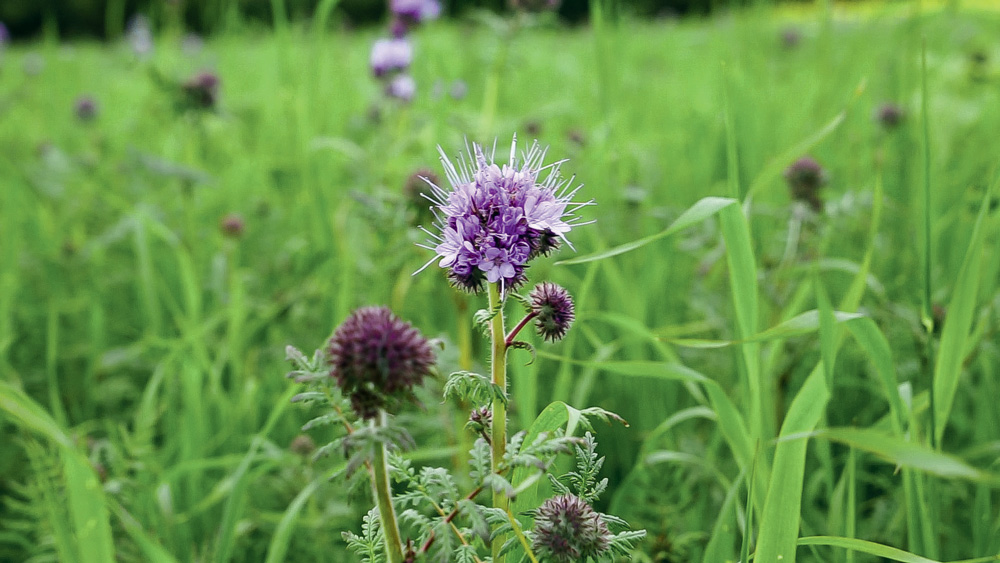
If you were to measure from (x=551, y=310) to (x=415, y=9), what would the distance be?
225 centimetres

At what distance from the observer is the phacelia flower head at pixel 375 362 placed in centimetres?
71

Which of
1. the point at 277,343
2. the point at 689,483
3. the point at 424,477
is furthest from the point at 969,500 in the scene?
the point at 277,343

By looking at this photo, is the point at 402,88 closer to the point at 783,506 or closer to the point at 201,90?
the point at 201,90

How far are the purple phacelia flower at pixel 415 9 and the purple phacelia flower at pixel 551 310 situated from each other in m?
2.15

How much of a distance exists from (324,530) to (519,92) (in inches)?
121

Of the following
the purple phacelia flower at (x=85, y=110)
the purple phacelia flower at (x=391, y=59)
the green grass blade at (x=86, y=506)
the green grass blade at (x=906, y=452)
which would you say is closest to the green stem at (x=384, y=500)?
the green grass blade at (x=86, y=506)

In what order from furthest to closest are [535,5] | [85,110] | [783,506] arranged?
[85,110], [535,5], [783,506]

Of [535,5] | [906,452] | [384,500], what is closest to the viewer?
[906,452]

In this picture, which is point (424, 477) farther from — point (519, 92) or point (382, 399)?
point (519, 92)

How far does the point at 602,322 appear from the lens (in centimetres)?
199

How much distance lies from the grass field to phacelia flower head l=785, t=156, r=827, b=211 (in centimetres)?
6

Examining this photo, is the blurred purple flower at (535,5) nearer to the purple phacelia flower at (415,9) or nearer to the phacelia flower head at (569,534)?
the purple phacelia flower at (415,9)

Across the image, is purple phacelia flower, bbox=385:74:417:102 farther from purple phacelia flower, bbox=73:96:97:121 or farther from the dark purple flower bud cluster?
purple phacelia flower, bbox=73:96:97:121

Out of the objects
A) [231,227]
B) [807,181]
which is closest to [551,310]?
[807,181]
